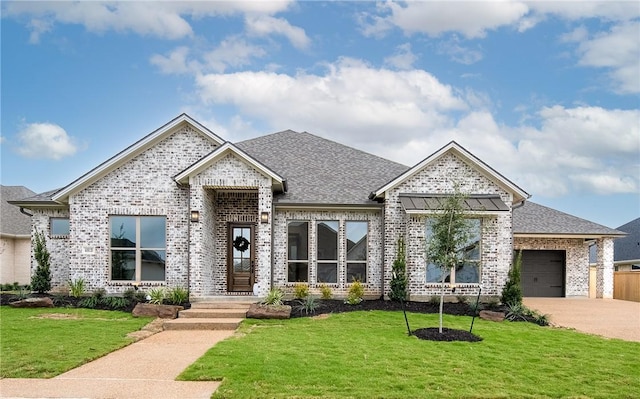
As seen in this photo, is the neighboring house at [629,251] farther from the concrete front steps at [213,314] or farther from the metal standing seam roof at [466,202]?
the concrete front steps at [213,314]

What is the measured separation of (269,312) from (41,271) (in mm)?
8505

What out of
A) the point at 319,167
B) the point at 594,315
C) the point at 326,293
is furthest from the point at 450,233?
the point at 319,167

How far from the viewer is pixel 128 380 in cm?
810

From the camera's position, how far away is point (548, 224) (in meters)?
22.5

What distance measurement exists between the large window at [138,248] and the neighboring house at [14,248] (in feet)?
40.2

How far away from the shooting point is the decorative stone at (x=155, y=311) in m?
14.4

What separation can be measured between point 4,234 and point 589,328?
25488 millimetres

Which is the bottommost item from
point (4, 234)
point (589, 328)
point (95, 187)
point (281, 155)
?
point (589, 328)

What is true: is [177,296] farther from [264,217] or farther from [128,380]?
[128,380]

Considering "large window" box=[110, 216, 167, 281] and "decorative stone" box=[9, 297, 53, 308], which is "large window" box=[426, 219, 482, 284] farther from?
"decorative stone" box=[9, 297, 53, 308]

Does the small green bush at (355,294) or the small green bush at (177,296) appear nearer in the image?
the small green bush at (177,296)

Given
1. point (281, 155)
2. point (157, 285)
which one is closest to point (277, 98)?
point (281, 155)

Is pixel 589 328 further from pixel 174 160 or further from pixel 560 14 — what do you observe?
pixel 174 160

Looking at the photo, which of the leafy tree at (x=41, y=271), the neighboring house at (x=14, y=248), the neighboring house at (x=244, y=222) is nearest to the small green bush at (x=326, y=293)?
the neighboring house at (x=244, y=222)
